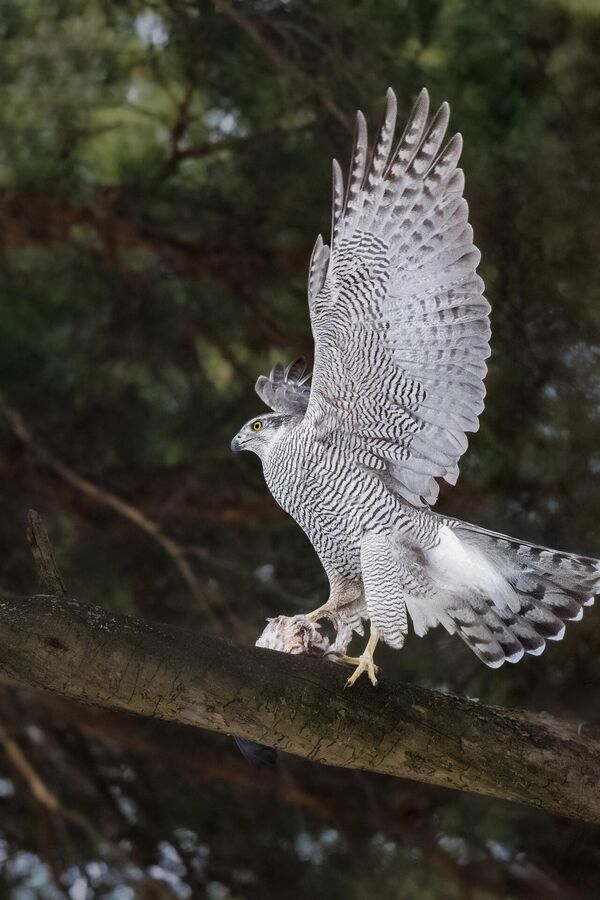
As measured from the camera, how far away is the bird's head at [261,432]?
3.00m

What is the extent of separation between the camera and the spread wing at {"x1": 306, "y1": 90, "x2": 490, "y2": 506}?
2.62 metres

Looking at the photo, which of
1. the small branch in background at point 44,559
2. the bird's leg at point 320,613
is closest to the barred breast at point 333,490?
the bird's leg at point 320,613

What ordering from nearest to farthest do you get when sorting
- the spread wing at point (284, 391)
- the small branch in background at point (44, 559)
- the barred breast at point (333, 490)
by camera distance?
the small branch in background at point (44, 559) < the barred breast at point (333, 490) < the spread wing at point (284, 391)

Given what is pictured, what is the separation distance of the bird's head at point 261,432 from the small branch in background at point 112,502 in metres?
1.67

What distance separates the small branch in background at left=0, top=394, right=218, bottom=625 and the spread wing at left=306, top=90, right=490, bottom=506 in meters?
1.93

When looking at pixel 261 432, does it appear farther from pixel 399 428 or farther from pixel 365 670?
pixel 365 670

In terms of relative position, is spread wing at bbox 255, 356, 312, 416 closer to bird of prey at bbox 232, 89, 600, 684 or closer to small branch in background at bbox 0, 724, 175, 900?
bird of prey at bbox 232, 89, 600, 684

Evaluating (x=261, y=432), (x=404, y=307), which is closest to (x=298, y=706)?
(x=261, y=432)

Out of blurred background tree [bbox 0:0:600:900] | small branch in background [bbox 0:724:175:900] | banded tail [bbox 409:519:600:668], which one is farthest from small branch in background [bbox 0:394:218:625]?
banded tail [bbox 409:519:600:668]

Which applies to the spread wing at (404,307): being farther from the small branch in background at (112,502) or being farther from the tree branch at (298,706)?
the small branch in background at (112,502)

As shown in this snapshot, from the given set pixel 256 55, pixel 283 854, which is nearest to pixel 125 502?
pixel 283 854

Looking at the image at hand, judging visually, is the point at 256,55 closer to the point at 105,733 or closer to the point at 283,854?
the point at 105,733

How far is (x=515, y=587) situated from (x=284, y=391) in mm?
898

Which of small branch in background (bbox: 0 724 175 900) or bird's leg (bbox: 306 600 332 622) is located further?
small branch in background (bbox: 0 724 175 900)
